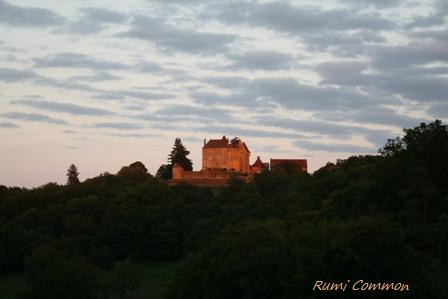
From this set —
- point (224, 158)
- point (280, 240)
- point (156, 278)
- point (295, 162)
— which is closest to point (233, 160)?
point (224, 158)

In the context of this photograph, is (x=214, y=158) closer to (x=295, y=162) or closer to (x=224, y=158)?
(x=224, y=158)

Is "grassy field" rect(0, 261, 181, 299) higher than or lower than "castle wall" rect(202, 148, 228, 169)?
lower

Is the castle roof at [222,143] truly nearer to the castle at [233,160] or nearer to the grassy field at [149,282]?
the castle at [233,160]

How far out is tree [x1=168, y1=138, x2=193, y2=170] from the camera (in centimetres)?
12188

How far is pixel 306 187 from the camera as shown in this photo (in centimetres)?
6412

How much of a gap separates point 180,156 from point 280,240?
88674 mm

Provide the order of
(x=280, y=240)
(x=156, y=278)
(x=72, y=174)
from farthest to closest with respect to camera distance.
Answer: (x=72, y=174)
(x=156, y=278)
(x=280, y=240)

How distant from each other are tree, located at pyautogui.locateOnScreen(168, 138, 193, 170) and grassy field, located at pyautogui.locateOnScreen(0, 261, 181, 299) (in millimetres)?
55032

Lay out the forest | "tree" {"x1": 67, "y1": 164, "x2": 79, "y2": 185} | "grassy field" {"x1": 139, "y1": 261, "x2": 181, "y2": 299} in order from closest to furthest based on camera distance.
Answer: the forest
"grassy field" {"x1": 139, "y1": 261, "x2": 181, "y2": 299}
"tree" {"x1": 67, "y1": 164, "x2": 79, "y2": 185}

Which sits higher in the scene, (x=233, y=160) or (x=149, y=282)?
(x=233, y=160)

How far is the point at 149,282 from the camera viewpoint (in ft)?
186

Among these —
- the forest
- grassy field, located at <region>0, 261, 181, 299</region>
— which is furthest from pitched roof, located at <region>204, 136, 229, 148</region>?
grassy field, located at <region>0, 261, 181, 299</region>

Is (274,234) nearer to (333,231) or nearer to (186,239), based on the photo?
(333,231)

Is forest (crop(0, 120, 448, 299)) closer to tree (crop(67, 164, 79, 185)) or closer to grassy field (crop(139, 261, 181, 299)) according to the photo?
grassy field (crop(139, 261, 181, 299))
